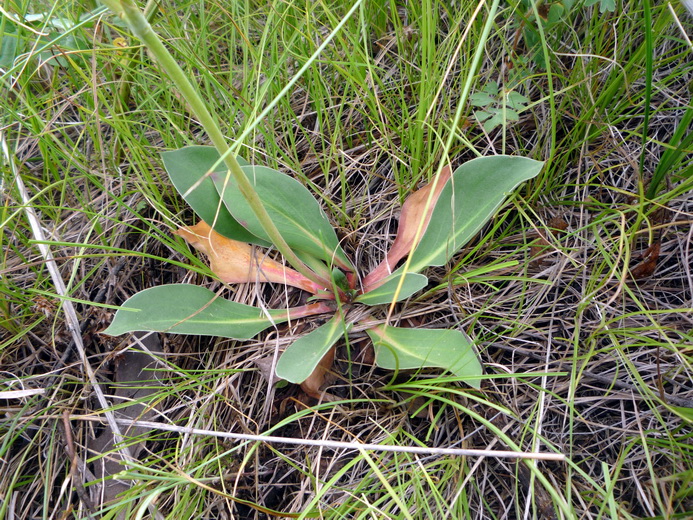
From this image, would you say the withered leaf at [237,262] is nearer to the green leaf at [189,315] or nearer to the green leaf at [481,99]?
the green leaf at [189,315]

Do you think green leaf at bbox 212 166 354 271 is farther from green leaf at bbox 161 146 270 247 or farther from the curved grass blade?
the curved grass blade

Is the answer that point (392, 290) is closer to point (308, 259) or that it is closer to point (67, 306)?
point (308, 259)

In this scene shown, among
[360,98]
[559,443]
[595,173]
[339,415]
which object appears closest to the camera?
[559,443]

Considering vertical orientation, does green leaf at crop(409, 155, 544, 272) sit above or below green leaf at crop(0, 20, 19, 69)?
below

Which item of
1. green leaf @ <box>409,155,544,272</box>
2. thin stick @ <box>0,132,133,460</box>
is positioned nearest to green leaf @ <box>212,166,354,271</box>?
green leaf @ <box>409,155,544,272</box>

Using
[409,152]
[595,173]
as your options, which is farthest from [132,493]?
[595,173]

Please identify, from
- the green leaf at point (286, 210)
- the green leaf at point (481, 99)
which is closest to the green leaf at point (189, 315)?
the green leaf at point (286, 210)

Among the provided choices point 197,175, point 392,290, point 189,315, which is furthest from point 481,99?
point 189,315

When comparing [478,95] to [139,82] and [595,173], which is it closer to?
[595,173]
